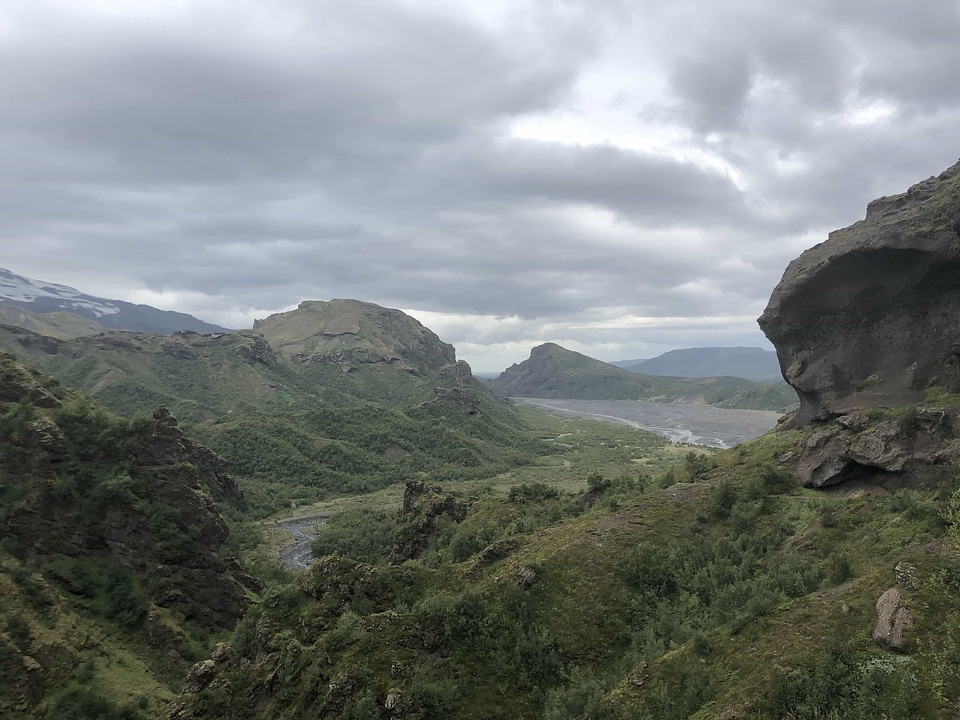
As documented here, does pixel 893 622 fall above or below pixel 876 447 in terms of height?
below

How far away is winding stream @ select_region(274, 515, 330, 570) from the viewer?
8719 cm

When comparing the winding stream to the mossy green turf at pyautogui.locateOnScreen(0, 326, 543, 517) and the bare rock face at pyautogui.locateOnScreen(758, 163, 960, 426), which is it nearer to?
the mossy green turf at pyautogui.locateOnScreen(0, 326, 543, 517)

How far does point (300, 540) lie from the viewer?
101125 mm

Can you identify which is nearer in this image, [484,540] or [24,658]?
[24,658]

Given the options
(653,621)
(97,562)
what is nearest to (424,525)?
(97,562)

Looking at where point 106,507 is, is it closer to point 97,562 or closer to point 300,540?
point 97,562

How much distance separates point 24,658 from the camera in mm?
35906

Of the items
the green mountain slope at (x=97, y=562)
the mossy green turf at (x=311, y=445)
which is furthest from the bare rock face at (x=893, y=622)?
the mossy green turf at (x=311, y=445)

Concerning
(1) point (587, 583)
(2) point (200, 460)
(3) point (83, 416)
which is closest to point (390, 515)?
(2) point (200, 460)

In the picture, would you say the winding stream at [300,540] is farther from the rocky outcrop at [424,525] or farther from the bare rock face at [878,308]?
the bare rock face at [878,308]

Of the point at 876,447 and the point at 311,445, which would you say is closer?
the point at 876,447

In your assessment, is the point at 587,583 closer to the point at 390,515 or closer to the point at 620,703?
the point at 620,703

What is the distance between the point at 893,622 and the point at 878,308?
122 feet

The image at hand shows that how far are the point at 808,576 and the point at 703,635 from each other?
279 inches
